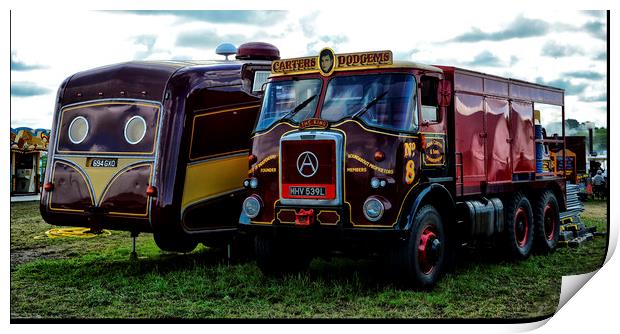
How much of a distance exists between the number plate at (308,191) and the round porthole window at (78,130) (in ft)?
10.9

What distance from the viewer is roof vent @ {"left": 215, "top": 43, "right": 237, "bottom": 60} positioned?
12.3 meters

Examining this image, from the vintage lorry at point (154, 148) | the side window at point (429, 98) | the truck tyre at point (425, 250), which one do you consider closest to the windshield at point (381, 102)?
the side window at point (429, 98)

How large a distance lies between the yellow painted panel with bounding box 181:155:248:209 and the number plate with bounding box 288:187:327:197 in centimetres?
175

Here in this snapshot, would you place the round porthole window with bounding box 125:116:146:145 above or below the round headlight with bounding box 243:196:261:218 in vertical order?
above

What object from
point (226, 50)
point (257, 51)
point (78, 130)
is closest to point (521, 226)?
point (257, 51)

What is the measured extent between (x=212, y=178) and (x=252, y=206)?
4.52 ft

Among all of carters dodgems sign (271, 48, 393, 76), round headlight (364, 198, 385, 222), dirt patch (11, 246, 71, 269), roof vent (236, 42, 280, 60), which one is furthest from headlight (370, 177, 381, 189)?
dirt patch (11, 246, 71, 269)

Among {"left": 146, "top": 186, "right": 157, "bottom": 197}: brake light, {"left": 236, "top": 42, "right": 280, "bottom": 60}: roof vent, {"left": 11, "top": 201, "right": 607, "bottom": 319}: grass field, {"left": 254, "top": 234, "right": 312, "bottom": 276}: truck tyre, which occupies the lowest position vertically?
{"left": 11, "top": 201, "right": 607, "bottom": 319}: grass field

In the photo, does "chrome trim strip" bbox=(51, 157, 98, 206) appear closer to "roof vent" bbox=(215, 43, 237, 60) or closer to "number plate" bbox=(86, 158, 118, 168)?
"number plate" bbox=(86, 158, 118, 168)

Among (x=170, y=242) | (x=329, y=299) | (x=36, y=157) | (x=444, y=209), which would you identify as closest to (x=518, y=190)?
(x=444, y=209)

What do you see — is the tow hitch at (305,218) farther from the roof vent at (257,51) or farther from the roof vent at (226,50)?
the roof vent at (226,50)

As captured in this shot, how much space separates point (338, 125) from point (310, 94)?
661 millimetres

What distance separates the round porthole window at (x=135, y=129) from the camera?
959 centimetres

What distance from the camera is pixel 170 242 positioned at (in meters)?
11.6
